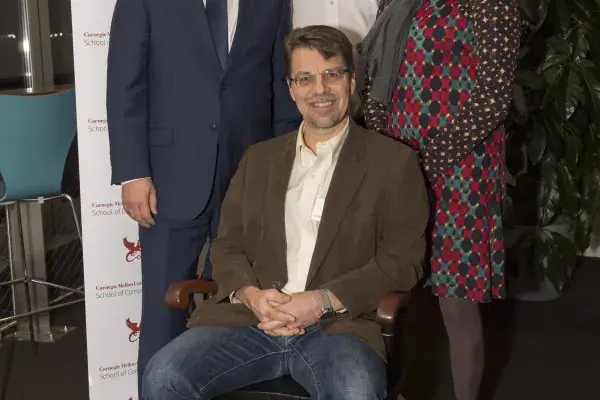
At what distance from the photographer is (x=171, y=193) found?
2602 millimetres

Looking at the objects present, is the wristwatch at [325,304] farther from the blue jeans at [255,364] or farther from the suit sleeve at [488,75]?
the suit sleeve at [488,75]

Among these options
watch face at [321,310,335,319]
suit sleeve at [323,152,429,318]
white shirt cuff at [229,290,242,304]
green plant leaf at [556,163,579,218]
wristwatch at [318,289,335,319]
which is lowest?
green plant leaf at [556,163,579,218]

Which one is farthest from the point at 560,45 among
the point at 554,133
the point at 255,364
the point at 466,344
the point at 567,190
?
the point at 255,364

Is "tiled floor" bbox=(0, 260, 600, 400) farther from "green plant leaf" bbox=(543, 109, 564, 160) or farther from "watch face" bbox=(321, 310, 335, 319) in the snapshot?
"watch face" bbox=(321, 310, 335, 319)

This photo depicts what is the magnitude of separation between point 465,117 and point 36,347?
8.59ft

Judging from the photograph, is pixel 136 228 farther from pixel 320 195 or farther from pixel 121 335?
pixel 320 195

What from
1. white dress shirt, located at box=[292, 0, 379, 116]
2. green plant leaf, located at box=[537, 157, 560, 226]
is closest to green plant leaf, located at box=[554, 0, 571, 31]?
green plant leaf, located at box=[537, 157, 560, 226]

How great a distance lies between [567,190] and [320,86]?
7.20 ft

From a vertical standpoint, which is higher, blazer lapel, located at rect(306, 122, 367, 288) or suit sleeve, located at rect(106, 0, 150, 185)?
suit sleeve, located at rect(106, 0, 150, 185)

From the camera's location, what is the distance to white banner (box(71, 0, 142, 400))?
2.80m

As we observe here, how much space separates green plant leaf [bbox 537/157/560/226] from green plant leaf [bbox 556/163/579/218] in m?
0.03

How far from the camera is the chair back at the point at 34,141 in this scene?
11.4 feet

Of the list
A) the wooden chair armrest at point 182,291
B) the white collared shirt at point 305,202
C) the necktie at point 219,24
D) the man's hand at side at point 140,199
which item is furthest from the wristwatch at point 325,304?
the necktie at point 219,24

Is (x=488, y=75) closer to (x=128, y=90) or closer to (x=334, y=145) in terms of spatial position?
(x=334, y=145)
